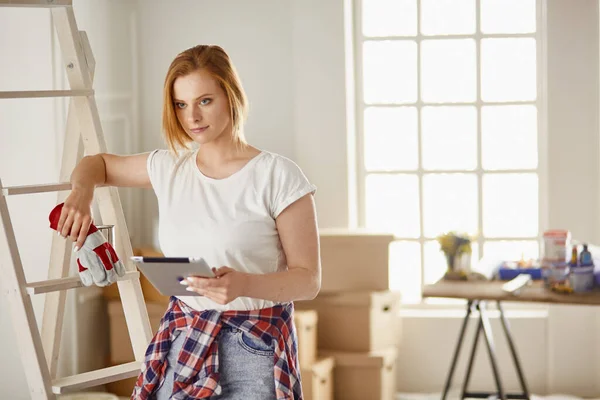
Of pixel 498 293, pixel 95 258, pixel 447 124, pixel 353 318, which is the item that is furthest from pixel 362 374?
pixel 95 258

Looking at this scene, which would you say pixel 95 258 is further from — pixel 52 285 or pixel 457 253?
pixel 457 253

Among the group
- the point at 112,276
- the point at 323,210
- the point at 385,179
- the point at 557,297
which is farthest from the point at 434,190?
the point at 112,276

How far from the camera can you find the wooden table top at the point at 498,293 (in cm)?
366

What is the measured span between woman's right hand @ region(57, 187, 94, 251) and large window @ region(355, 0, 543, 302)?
296 cm

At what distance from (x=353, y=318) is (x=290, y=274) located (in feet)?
8.17

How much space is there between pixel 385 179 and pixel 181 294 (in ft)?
10.3

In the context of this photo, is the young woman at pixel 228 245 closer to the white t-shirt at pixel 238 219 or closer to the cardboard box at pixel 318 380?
the white t-shirt at pixel 238 219

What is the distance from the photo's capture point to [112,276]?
2.49 m

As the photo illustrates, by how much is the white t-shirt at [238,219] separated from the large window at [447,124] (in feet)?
9.74

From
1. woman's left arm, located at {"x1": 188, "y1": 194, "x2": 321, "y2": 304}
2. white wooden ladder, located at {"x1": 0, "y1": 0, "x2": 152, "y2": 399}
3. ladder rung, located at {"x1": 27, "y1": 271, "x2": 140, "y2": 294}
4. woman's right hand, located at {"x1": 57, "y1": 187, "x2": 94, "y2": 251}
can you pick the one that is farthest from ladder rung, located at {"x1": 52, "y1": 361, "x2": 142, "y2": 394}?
woman's left arm, located at {"x1": 188, "y1": 194, "x2": 321, "y2": 304}

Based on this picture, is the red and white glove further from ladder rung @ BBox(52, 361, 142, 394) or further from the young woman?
ladder rung @ BBox(52, 361, 142, 394)

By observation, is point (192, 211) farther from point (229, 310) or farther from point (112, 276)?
point (112, 276)

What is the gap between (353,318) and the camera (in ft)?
15.0

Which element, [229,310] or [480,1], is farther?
[480,1]
